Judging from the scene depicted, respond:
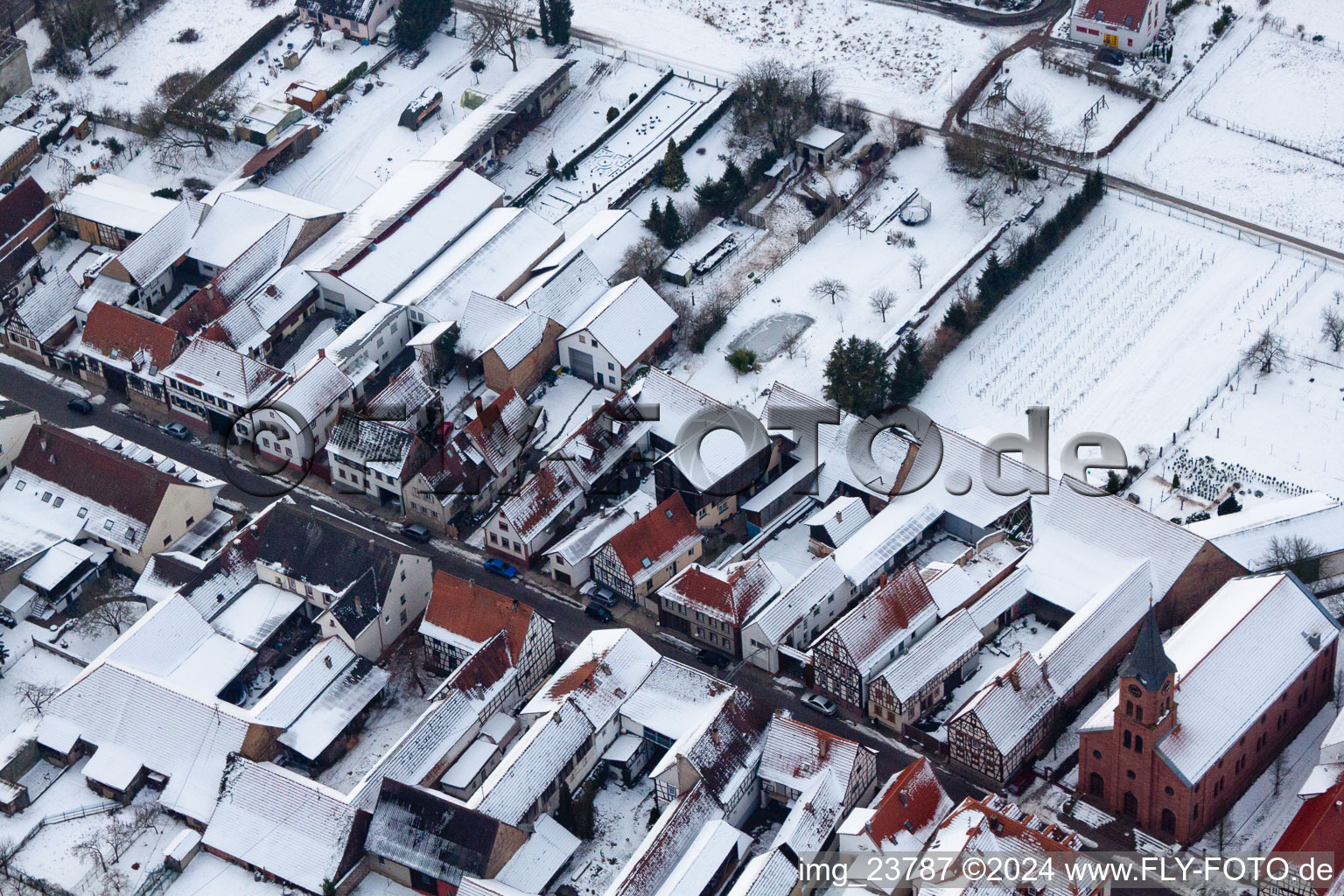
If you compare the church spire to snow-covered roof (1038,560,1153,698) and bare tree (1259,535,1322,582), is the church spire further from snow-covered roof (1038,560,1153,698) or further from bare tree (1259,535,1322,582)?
bare tree (1259,535,1322,582)

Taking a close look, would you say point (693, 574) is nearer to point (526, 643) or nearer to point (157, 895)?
point (526, 643)

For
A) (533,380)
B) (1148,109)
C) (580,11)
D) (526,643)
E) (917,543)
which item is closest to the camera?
(526,643)

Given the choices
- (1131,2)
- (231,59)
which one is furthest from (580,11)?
(1131,2)

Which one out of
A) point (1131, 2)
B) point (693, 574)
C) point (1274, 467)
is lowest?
point (693, 574)

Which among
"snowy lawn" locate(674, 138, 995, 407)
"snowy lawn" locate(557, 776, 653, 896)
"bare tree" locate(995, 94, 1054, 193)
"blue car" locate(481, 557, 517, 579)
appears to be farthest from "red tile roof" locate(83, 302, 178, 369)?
"bare tree" locate(995, 94, 1054, 193)

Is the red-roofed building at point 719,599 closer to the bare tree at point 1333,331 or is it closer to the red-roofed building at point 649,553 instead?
the red-roofed building at point 649,553

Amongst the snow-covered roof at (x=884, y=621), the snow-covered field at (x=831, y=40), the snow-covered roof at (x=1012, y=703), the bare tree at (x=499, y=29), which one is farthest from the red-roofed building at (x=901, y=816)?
the bare tree at (x=499, y=29)

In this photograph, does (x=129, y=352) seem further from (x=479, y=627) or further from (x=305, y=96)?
(x=479, y=627)
